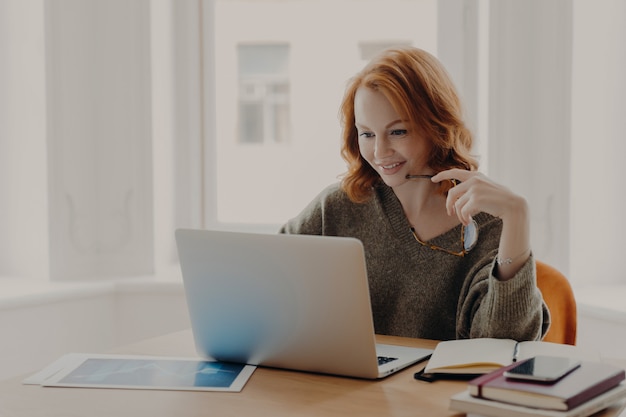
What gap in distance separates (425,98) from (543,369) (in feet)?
2.51

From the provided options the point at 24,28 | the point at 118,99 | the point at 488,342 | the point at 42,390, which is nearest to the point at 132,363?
the point at 42,390

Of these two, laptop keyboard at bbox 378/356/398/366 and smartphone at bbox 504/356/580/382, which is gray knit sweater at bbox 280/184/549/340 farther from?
smartphone at bbox 504/356/580/382

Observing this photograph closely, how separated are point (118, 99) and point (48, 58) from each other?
248 millimetres

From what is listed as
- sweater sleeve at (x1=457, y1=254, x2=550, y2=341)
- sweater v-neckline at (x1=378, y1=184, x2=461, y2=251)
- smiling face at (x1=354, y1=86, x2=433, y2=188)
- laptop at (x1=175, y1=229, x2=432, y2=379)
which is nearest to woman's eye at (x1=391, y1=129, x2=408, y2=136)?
smiling face at (x1=354, y1=86, x2=433, y2=188)

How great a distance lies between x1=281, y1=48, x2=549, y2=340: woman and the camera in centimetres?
170

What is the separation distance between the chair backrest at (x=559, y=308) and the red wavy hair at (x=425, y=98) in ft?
0.99

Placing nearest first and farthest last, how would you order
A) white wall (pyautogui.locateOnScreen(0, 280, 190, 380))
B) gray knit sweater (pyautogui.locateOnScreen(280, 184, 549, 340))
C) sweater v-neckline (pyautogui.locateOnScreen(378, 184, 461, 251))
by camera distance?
gray knit sweater (pyautogui.locateOnScreen(280, 184, 549, 340)) < sweater v-neckline (pyautogui.locateOnScreen(378, 184, 461, 251)) < white wall (pyautogui.locateOnScreen(0, 280, 190, 380))

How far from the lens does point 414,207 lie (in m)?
1.86

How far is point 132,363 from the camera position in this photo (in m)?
1.42

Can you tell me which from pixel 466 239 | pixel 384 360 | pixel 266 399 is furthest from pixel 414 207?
pixel 266 399

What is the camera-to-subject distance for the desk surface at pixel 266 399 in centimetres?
116

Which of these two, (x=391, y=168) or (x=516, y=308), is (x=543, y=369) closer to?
(x=516, y=308)

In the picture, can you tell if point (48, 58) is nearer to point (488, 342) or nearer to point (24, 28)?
point (24, 28)

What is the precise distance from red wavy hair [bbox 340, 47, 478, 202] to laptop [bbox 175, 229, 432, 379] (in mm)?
525
